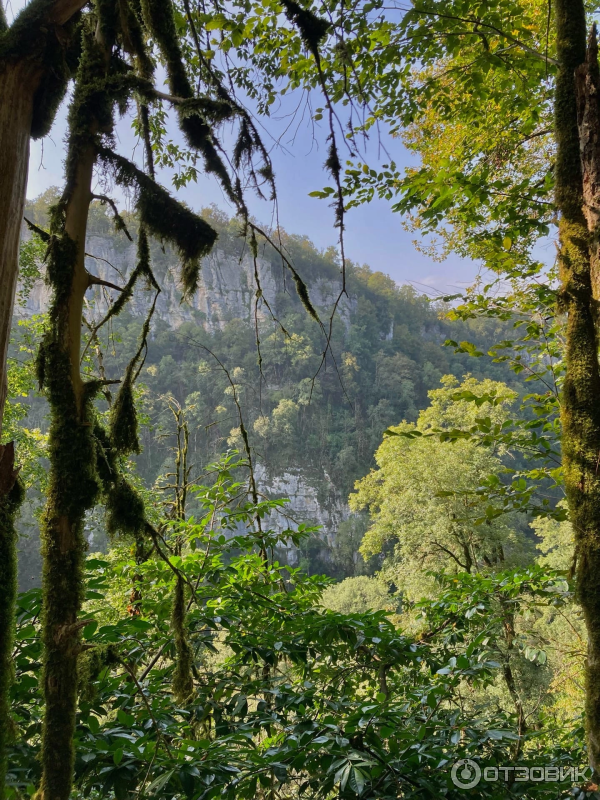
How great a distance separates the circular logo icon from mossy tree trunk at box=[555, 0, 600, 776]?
263 mm

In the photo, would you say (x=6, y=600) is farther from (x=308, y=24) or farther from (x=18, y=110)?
(x=308, y=24)

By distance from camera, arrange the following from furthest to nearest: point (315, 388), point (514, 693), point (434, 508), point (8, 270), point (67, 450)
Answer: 1. point (315, 388)
2. point (434, 508)
3. point (514, 693)
4. point (67, 450)
5. point (8, 270)

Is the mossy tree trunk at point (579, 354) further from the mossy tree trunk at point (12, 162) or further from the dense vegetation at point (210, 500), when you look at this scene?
the mossy tree trunk at point (12, 162)

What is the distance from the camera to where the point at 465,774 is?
112 centimetres

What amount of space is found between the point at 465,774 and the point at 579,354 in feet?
3.53

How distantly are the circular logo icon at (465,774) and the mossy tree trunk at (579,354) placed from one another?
263 mm

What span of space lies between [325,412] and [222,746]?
36984 millimetres

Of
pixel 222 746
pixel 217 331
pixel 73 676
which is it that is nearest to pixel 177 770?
pixel 222 746

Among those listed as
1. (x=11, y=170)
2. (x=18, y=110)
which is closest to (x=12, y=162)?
(x=11, y=170)

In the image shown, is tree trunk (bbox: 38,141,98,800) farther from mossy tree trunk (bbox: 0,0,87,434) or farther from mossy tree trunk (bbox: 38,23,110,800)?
mossy tree trunk (bbox: 0,0,87,434)

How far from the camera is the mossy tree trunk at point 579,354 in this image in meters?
1.13

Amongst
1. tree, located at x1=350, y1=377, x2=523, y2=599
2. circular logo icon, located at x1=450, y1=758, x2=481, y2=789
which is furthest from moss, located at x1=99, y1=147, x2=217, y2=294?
tree, located at x1=350, y1=377, x2=523, y2=599

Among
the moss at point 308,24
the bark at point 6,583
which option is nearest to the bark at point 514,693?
the bark at point 6,583

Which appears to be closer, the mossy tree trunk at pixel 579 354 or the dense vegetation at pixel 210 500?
the dense vegetation at pixel 210 500
